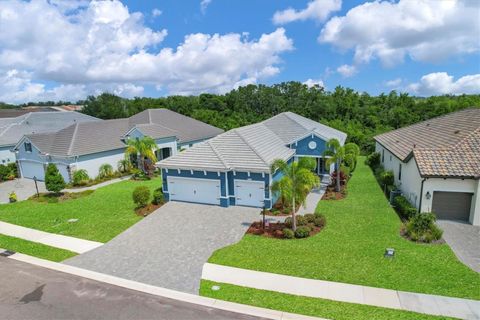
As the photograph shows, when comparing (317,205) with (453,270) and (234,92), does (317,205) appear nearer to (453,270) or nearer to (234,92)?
(453,270)

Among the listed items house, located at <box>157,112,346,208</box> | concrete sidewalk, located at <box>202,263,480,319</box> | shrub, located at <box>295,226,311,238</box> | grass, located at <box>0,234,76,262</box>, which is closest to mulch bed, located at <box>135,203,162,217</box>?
house, located at <box>157,112,346,208</box>

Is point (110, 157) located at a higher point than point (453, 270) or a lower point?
higher

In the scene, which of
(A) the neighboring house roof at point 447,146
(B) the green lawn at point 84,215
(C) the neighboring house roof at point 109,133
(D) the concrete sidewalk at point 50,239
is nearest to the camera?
(D) the concrete sidewalk at point 50,239

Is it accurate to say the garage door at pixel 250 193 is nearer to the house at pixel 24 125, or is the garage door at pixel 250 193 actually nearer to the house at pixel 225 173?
the house at pixel 225 173

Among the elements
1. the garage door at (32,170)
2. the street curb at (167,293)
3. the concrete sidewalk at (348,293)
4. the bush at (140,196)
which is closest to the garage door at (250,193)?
the bush at (140,196)

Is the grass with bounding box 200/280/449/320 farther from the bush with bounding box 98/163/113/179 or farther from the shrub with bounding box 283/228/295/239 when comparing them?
the bush with bounding box 98/163/113/179

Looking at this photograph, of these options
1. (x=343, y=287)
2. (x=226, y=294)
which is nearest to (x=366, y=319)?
(x=343, y=287)
